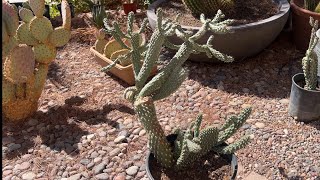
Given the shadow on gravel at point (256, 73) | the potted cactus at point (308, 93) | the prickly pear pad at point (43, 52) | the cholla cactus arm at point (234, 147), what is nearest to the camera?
the cholla cactus arm at point (234, 147)

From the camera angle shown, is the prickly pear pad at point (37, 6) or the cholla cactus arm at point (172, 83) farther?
the prickly pear pad at point (37, 6)

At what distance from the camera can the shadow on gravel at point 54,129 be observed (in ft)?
9.59

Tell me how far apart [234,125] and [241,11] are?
2.16 m

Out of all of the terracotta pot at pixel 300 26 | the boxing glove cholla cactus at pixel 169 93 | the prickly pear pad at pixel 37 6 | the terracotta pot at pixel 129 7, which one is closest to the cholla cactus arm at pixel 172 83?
the boxing glove cholla cactus at pixel 169 93

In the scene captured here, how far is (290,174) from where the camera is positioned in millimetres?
2637

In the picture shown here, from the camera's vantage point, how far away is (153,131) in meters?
2.20

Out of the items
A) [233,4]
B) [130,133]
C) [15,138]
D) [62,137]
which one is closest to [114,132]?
[130,133]

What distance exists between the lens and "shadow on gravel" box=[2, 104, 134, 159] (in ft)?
9.59

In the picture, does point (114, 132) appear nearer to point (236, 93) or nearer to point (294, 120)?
point (236, 93)

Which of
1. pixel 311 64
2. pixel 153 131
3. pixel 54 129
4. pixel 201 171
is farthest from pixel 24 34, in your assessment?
pixel 311 64

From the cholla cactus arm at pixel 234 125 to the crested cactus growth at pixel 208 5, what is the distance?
1.88 m

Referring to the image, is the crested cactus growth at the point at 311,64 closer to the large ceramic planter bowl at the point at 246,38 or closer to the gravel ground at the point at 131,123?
the gravel ground at the point at 131,123

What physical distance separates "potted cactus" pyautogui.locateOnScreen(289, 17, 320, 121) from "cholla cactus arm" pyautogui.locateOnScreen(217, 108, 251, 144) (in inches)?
37.6

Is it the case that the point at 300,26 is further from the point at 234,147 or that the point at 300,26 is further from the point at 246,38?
the point at 234,147
